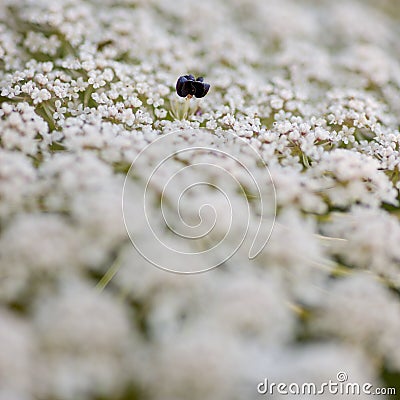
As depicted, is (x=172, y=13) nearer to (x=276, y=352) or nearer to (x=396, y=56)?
(x=396, y=56)

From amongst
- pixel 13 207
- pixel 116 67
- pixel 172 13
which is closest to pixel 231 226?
pixel 13 207

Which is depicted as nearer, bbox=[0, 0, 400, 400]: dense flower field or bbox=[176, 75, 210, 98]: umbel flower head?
bbox=[0, 0, 400, 400]: dense flower field

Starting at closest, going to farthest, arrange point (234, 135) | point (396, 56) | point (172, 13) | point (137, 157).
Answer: point (137, 157) → point (234, 135) → point (172, 13) → point (396, 56)

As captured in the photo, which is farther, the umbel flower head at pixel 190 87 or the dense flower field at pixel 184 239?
the umbel flower head at pixel 190 87

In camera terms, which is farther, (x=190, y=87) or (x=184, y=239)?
(x=190, y=87)
